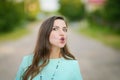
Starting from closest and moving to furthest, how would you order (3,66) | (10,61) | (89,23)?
(3,66) < (10,61) < (89,23)

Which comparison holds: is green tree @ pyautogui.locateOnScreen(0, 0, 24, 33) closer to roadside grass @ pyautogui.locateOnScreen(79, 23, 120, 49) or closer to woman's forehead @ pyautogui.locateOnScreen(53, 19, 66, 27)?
roadside grass @ pyautogui.locateOnScreen(79, 23, 120, 49)

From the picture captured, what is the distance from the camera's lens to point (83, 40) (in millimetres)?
25984

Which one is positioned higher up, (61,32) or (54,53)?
(61,32)

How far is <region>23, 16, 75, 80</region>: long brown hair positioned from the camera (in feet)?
10.4

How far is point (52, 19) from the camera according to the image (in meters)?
3.23

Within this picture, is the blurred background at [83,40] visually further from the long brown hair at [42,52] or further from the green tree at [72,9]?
the long brown hair at [42,52]

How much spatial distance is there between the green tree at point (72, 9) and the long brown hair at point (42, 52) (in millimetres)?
63359

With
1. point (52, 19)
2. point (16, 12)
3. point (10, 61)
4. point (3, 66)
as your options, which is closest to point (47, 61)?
point (52, 19)

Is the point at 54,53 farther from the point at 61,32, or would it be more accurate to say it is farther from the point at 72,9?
the point at 72,9

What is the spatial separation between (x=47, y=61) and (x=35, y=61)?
0.10 meters

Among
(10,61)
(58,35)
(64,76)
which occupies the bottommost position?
(10,61)

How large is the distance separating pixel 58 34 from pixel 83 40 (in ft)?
75.0

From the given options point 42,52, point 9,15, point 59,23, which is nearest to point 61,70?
point 42,52

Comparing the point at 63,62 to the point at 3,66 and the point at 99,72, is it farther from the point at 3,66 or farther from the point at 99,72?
the point at 3,66
